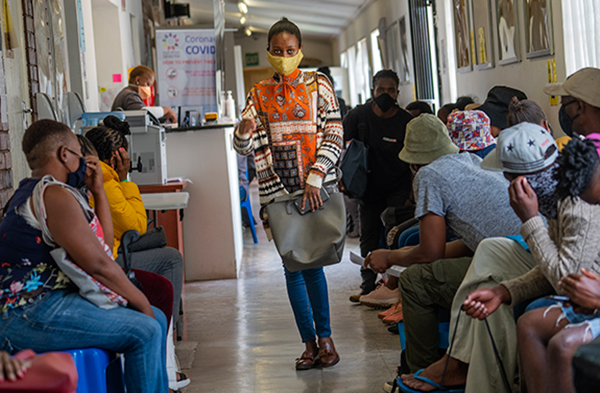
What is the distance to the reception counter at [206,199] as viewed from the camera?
15.7ft

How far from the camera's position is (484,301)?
5.83ft

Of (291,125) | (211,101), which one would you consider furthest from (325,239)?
(211,101)

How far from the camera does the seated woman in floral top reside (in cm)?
170

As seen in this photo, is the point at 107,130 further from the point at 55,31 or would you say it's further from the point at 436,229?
the point at 55,31

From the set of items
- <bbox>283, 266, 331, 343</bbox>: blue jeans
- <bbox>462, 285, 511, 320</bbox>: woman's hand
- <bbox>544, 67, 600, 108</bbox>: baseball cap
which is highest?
<bbox>544, 67, 600, 108</bbox>: baseball cap

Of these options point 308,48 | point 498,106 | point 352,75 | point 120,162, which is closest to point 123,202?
point 120,162

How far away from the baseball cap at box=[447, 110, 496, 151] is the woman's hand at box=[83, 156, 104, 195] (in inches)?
58.0

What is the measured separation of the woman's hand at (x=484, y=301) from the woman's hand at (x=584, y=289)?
0.26 metres

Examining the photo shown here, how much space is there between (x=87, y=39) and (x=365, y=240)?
3168 mm

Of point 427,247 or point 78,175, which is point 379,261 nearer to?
point 427,247

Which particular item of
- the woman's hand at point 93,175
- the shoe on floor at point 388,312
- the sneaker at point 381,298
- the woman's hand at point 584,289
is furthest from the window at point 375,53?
the woman's hand at point 584,289

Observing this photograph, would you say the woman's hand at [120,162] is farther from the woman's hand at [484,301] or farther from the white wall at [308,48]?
the white wall at [308,48]

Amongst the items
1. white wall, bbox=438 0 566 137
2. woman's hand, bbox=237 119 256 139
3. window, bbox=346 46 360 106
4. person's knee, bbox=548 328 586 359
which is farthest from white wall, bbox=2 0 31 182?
window, bbox=346 46 360 106

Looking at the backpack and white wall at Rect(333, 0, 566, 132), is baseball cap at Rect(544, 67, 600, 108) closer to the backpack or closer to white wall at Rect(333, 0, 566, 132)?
white wall at Rect(333, 0, 566, 132)
